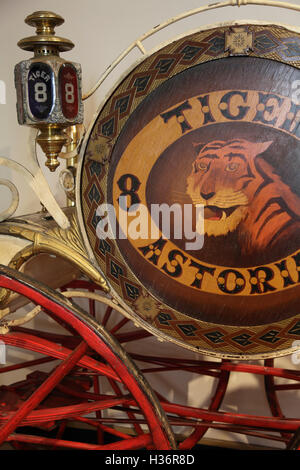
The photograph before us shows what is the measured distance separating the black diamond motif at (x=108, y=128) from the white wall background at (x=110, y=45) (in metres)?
0.72

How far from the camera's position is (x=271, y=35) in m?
1.07

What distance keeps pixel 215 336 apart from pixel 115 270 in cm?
25

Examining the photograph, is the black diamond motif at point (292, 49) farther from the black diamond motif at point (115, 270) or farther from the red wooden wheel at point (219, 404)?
the red wooden wheel at point (219, 404)

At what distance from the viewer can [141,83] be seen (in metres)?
1.15

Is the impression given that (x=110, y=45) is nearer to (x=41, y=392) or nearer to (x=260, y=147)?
(x=260, y=147)

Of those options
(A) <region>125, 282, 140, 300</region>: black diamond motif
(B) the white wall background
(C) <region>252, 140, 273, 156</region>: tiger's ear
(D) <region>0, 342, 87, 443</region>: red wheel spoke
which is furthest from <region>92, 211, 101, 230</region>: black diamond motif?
(B) the white wall background

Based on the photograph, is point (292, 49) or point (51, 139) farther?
point (51, 139)

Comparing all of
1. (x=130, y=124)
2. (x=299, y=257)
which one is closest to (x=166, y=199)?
(x=130, y=124)

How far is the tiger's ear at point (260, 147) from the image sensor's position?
3.54 ft

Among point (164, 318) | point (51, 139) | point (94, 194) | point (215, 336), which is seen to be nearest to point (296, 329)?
point (215, 336)

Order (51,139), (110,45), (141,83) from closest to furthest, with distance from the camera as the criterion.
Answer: (141,83)
(51,139)
(110,45)
